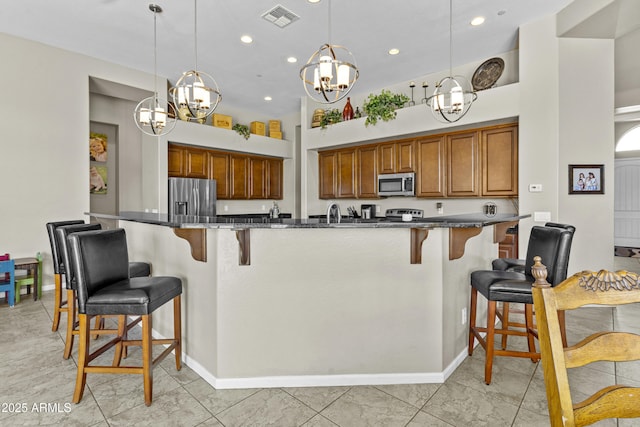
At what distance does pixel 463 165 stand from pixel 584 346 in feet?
13.6

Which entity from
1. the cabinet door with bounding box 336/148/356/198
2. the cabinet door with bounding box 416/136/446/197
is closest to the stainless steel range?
the cabinet door with bounding box 416/136/446/197

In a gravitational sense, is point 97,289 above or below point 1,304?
above

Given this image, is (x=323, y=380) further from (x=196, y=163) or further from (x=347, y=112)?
(x=196, y=163)

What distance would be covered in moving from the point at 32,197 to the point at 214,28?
3138 millimetres

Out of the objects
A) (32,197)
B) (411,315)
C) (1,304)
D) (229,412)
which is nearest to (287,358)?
(229,412)

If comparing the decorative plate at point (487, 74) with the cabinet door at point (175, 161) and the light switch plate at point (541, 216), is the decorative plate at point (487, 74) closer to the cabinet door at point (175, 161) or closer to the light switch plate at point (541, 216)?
the light switch plate at point (541, 216)

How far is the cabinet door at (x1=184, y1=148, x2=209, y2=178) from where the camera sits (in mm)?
5773

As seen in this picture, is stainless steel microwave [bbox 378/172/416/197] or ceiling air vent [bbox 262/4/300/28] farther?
stainless steel microwave [bbox 378/172/416/197]

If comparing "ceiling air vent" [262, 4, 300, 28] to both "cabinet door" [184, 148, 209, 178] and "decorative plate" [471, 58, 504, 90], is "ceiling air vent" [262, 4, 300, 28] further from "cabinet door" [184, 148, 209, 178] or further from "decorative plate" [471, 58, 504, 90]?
"cabinet door" [184, 148, 209, 178]

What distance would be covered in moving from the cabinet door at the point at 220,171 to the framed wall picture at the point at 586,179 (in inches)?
215

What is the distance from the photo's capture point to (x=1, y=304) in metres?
3.71

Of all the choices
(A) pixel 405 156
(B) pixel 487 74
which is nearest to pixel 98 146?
(A) pixel 405 156

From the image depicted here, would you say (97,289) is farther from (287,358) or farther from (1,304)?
(1,304)

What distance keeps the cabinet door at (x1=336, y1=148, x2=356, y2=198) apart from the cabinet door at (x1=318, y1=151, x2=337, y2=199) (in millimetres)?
124
